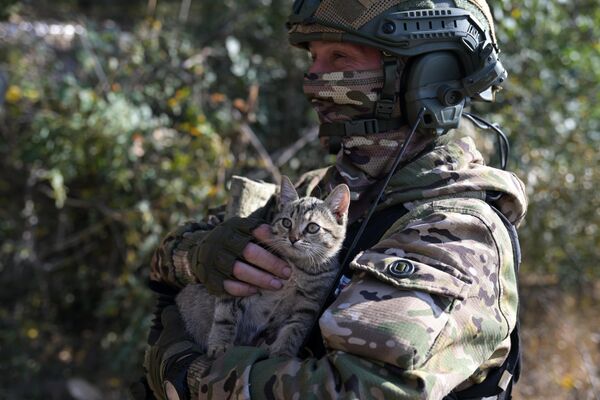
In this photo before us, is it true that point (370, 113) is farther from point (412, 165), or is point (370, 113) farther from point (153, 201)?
point (153, 201)

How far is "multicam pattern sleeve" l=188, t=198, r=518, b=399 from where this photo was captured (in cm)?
176

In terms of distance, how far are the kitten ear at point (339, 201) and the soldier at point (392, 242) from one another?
10 cm

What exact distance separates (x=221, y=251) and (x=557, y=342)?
510cm

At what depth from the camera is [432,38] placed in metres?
2.38

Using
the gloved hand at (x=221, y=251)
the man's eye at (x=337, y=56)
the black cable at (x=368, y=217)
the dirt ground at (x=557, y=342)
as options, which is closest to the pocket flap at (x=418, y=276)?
the black cable at (x=368, y=217)

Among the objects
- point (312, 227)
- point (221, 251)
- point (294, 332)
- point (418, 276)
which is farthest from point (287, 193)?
point (418, 276)

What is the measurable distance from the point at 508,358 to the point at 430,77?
0.97m

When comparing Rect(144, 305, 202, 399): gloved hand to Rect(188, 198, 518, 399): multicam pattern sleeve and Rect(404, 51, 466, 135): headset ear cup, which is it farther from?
Rect(404, 51, 466, 135): headset ear cup

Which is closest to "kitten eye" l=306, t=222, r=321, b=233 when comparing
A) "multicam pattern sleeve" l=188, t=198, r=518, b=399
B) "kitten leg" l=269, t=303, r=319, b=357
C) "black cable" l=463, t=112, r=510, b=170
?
"kitten leg" l=269, t=303, r=319, b=357

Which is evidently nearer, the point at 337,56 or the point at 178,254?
the point at 337,56

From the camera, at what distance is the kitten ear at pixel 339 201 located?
2.33 metres

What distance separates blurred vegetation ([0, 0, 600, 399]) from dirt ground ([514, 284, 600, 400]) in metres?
0.22

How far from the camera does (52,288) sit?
19.3ft

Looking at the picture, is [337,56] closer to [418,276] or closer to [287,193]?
[287,193]
